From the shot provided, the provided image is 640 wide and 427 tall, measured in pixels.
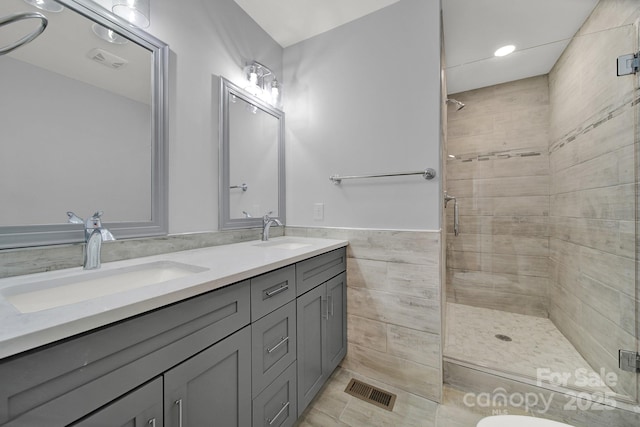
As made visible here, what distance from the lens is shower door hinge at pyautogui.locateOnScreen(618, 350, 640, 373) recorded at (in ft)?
4.10

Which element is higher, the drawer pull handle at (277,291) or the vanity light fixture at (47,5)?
the vanity light fixture at (47,5)

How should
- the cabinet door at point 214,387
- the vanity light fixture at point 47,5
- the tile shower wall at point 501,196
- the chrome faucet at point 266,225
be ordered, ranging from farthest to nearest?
the tile shower wall at point 501,196 < the chrome faucet at point 266,225 < the vanity light fixture at point 47,5 < the cabinet door at point 214,387

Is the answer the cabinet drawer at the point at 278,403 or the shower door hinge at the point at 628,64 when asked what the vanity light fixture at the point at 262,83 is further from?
the shower door hinge at the point at 628,64

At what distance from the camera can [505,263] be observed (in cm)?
246

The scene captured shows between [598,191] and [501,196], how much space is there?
0.93 m

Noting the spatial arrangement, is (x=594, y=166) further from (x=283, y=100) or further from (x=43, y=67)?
(x=43, y=67)

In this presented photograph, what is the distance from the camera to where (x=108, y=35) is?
1069 mm

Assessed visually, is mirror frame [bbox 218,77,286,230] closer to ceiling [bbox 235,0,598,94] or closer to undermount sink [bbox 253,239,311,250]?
undermount sink [bbox 253,239,311,250]

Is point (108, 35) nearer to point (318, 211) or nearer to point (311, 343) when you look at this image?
point (318, 211)

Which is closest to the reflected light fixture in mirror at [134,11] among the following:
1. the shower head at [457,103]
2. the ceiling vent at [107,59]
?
the ceiling vent at [107,59]

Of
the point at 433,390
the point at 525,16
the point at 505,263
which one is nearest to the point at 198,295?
the point at 433,390

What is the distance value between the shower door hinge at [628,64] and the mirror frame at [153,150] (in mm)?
2432

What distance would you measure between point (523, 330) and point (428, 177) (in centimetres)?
174

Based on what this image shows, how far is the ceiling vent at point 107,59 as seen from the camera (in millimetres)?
1037
